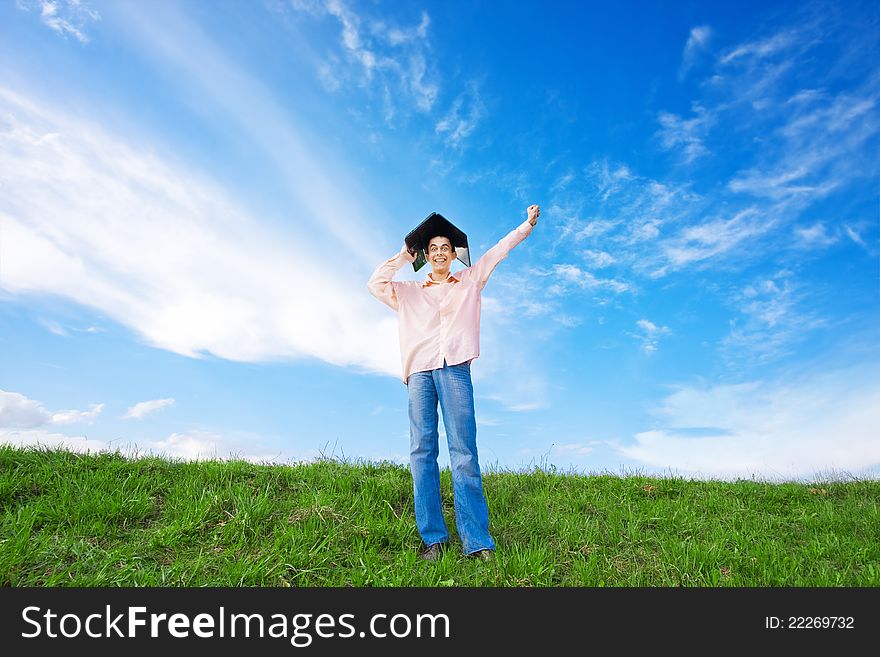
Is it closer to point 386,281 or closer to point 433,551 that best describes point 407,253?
point 386,281

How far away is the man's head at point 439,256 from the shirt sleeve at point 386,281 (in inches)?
12.0

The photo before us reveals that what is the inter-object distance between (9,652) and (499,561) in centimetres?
338

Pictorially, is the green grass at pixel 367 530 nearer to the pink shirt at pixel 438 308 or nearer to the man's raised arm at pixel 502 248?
the pink shirt at pixel 438 308

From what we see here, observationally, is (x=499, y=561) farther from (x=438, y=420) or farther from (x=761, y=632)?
(x=761, y=632)

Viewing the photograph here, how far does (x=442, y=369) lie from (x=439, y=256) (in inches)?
43.2

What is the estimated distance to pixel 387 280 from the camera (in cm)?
617

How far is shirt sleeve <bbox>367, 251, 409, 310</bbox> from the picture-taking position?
616 centimetres

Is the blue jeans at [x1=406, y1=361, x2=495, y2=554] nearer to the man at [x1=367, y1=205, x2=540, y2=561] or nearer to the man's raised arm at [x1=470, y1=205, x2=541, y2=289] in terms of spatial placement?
the man at [x1=367, y1=205, x2=540, y2=561]

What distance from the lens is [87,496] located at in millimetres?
6668

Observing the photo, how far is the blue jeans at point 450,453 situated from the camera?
18.4 feet

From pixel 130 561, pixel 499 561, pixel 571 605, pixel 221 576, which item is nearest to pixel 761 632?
pixel 571 605

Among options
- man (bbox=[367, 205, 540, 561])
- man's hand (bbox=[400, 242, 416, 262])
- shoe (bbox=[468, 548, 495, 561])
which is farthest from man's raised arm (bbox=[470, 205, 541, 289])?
shoe (bbox=[468, 548, 495, 561])

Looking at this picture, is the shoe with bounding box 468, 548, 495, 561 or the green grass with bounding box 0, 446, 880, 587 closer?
the green grass with bounding box 0, 446, 880, 587

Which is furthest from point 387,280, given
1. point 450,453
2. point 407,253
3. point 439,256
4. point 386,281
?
point 450,453
